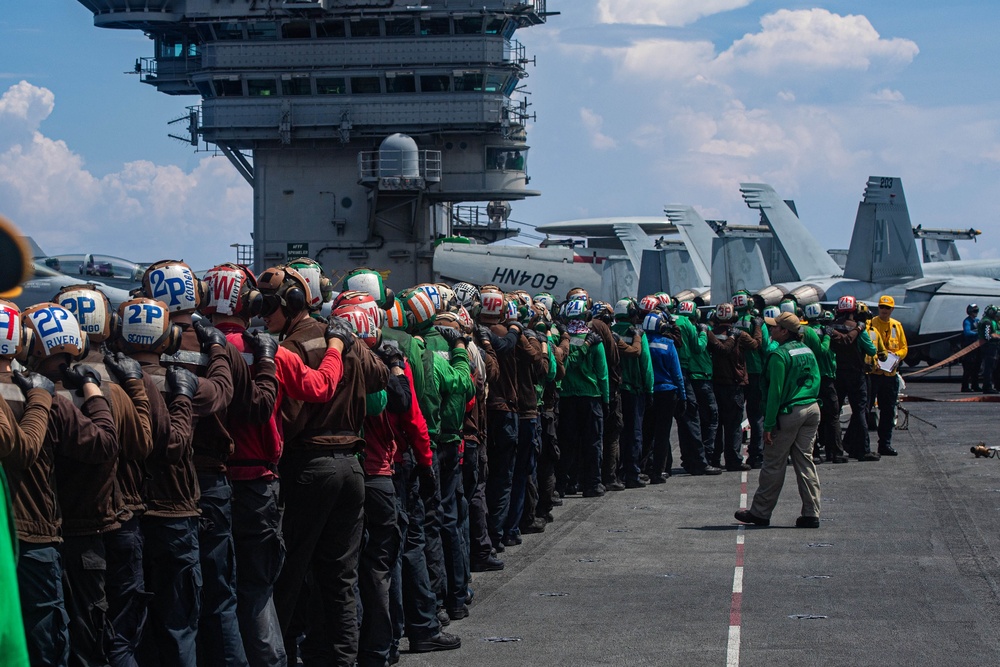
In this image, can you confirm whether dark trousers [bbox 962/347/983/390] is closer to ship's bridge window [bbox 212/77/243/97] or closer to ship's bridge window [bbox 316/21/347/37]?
ship's bridge window [bbox 316/21/347/37]

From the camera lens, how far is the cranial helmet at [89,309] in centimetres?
590

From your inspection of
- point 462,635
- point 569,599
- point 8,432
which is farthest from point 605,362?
point 8,432

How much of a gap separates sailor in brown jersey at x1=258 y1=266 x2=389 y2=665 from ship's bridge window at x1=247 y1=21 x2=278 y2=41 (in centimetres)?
4494

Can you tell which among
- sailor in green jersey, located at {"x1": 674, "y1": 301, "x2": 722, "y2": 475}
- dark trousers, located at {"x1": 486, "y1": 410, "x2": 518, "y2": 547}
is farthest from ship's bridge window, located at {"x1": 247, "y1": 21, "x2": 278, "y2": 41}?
dark trousers, located at {"x1": 486, "y1": 410, "x2": 518, "y2": 547}

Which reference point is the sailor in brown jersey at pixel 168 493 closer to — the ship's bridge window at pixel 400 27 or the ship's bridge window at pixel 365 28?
the ship's bridge window at pixel 400 27

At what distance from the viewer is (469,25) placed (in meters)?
48.9

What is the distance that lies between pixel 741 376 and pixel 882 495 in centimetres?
331

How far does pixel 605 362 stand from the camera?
1434cm

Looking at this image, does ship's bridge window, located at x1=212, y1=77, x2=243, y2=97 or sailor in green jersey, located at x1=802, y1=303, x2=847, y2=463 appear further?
ship's bridge window, located at x1=212, y1=77, x2=243, y2=97

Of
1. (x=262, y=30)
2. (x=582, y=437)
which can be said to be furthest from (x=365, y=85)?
(x=582, y=437)

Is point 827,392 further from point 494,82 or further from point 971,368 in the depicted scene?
point 494,82

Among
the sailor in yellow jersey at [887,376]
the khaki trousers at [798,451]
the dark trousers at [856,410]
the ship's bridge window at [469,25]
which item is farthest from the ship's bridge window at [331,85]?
the khaki trousers at [798,451]

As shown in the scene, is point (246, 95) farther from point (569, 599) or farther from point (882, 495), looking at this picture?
point (569, 599)

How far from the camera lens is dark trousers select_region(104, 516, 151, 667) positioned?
5727mm
